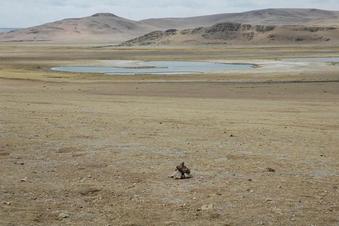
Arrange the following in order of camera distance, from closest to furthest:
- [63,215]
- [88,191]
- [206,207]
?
[63,215], [206,207], [88,191]

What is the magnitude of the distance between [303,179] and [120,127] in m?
6.74

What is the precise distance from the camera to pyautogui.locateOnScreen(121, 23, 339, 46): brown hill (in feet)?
461

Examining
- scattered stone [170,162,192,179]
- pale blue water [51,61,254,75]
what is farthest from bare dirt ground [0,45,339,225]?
pale blue water [51,61,254,75]

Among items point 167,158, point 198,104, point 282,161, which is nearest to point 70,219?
point 167,158

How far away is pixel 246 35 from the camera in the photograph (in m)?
152

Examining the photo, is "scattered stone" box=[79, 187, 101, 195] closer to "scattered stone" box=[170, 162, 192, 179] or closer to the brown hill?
"scattered stone" box=[170, 162, 192, 179]

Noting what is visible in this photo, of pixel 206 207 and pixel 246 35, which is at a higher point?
pixel 206 207

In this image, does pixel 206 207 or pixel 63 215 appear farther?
pixel 206 207

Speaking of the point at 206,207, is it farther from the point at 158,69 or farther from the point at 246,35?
the point at 246,35

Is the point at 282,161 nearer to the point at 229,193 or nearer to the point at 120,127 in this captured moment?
the point at 229,193

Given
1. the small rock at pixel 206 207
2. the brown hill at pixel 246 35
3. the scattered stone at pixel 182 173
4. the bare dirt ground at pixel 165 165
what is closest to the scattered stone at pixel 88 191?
the bare dirt ground at pixel 165 165

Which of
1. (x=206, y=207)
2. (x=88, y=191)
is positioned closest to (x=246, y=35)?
(x=88, y=191)

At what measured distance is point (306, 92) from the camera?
30297 mm

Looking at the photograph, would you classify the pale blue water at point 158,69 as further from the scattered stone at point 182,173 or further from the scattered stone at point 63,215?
the scattered stone at point 63,215
